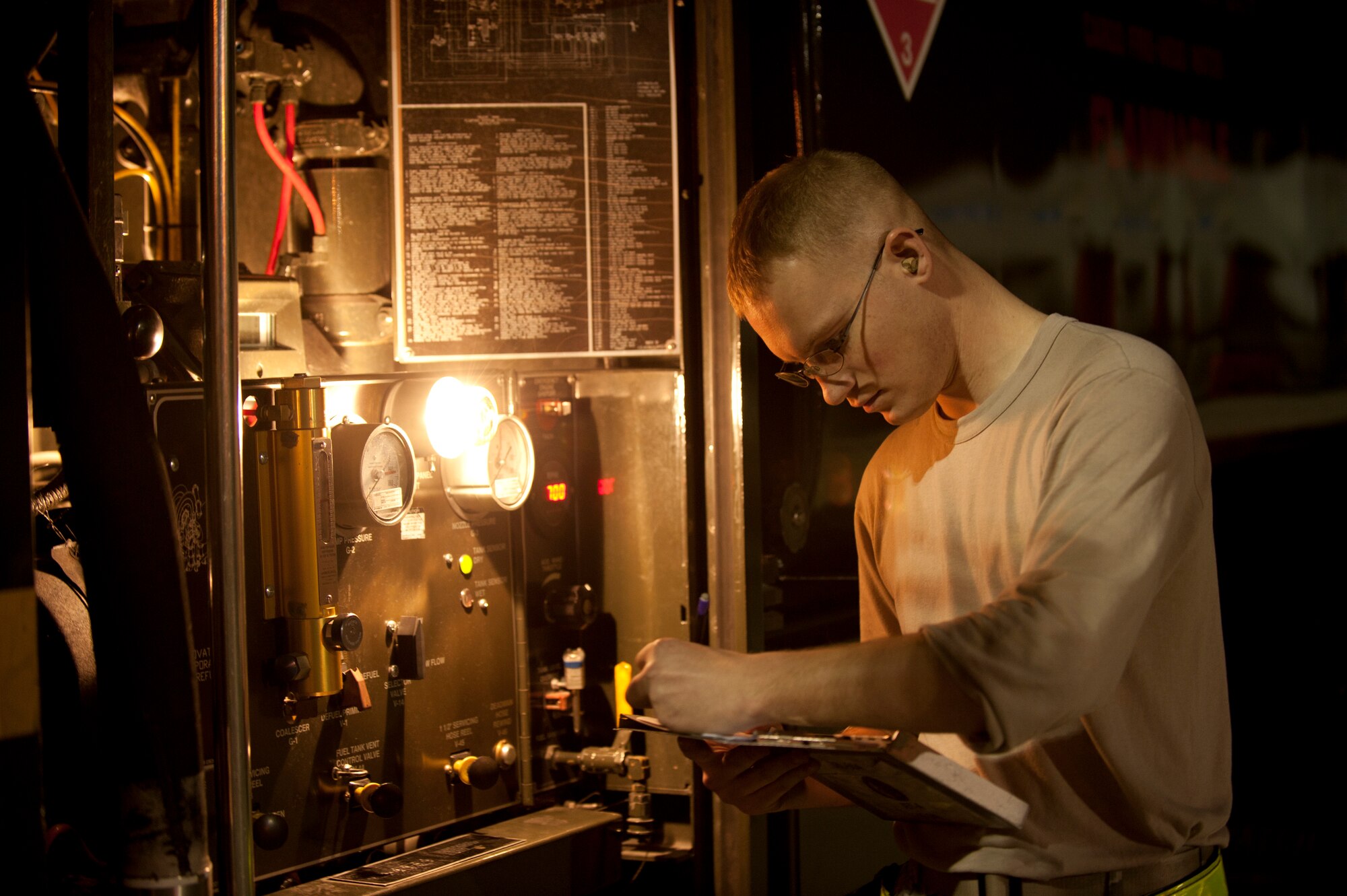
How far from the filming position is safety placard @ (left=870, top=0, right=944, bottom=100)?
9.44 feet

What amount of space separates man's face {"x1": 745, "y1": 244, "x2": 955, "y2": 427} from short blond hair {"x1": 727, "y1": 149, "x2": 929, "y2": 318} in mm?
23

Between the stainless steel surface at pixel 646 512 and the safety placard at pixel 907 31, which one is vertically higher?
the safety placard at pixel 907 31

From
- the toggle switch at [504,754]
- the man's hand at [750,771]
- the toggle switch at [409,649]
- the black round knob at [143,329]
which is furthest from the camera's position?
the toggle switch at [504,754]

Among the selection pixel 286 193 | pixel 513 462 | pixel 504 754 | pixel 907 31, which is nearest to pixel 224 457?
pixel 513 462

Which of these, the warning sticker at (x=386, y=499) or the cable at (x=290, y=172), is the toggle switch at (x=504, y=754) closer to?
the warning sticker at (x=386, y=499)

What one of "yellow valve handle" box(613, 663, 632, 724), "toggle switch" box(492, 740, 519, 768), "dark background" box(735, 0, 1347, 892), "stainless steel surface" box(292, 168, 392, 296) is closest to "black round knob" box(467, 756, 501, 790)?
"toggle switch" box(492, 740, 519, 768)

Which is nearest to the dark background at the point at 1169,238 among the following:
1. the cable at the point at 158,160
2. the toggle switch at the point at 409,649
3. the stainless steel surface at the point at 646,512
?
the stainless steel surface at the point at 646,512

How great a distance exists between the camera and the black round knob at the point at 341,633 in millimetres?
2129

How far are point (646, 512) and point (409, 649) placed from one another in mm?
788

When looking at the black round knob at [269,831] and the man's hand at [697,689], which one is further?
the black round knob at [269,831]

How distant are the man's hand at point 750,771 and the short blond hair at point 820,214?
0.69 metres

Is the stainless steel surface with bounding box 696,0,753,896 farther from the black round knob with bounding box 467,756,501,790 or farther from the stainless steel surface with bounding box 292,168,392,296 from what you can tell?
the stainless steel surface with bounding box 292,168,392,296

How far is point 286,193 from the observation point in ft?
8.87

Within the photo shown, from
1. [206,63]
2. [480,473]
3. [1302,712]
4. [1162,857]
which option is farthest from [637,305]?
[1302,712]
